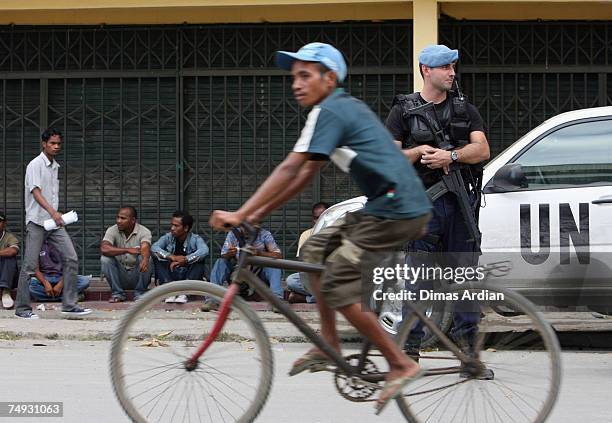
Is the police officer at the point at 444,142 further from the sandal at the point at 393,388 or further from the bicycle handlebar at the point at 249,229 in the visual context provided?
the bicycle handlebar at the point at 249,229

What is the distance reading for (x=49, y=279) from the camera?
11609 millimetres

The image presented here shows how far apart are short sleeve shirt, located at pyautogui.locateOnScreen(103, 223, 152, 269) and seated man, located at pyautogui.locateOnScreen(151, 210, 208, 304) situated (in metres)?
0.17

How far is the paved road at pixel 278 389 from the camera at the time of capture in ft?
19.0

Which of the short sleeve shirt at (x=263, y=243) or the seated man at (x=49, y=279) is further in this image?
the seated man at (x=49, y=279)

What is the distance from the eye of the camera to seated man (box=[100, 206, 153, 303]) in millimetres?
11727

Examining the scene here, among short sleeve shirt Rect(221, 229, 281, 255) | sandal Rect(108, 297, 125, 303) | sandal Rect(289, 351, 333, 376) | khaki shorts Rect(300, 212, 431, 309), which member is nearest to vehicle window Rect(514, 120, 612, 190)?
short sleeve shirt Rect(221, 229, 281, 255)

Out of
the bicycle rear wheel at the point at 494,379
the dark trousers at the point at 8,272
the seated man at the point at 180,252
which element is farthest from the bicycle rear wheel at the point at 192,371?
the dark trousers at the point at 8,272

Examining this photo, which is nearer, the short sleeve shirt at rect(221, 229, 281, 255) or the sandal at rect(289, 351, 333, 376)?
the sandal at rect(289, 351, 333, 376)

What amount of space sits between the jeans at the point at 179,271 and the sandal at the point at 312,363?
713 cm

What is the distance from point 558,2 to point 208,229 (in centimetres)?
463

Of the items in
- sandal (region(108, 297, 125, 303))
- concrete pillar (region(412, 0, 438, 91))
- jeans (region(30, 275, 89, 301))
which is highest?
concrete pillar (region(412, 0, 438, 91))

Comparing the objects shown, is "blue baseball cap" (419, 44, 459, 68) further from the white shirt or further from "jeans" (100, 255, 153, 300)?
Answer: "jeans" (100, 255, 153, 300)

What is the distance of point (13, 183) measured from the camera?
12695 millimetres

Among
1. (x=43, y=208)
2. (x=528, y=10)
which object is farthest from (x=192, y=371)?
(x=528, y=10)
